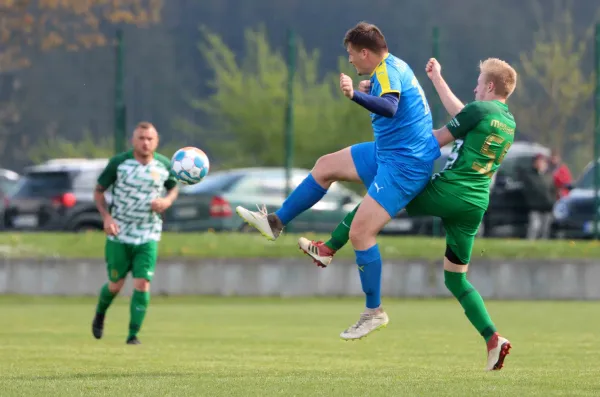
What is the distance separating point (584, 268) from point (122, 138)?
7.00 m

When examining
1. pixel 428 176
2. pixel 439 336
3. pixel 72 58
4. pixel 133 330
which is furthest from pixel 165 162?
pixel 72 58

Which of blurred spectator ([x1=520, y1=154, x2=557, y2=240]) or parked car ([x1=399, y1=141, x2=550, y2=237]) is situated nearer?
parked car ([x1=399, y1=141, x2=550, y2=237])

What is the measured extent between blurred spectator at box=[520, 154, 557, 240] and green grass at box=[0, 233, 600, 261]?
3.74 m

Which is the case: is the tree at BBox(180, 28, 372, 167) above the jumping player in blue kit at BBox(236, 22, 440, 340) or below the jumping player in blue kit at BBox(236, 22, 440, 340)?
below

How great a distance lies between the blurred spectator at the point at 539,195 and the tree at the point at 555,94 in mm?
18863

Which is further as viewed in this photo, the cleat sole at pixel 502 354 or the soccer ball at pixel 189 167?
the soccer ball at pixel 189 167

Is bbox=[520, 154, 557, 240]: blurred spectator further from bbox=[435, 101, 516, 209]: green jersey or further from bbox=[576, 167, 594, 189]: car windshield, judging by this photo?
bbox=[435, 101, 516, 209]: green jersey

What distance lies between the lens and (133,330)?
13352 millimetres

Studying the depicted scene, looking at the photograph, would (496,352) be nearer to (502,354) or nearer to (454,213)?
(502,354)

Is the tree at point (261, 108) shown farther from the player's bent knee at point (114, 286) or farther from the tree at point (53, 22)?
the player's bent knee at point (114, 286)

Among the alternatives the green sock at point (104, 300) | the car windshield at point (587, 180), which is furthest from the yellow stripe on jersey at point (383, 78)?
the car windshield at point (587, 180)

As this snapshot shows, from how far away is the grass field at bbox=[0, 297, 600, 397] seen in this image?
8969 mm

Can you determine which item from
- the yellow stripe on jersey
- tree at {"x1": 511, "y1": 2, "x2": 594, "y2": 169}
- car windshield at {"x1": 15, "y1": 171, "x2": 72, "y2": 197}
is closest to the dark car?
car windshield at {"x1": 15, "y1": 171, "x2": 72, "y2": 197}

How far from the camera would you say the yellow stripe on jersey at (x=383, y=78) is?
986 cm
